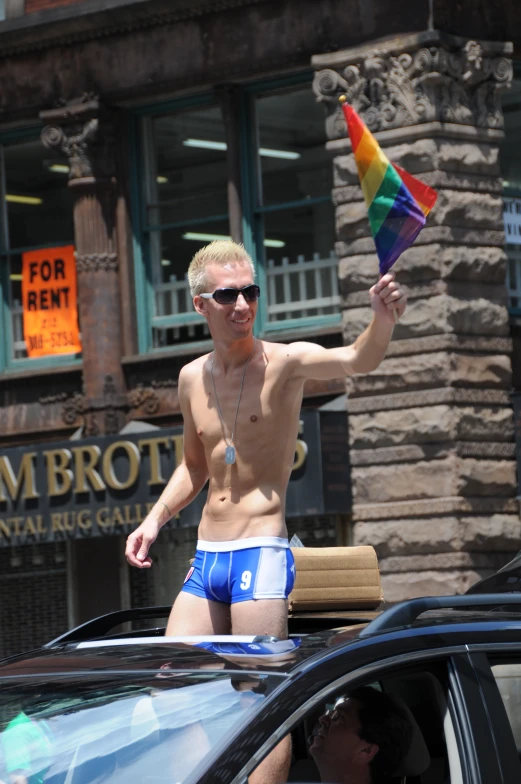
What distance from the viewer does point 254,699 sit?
144 inches

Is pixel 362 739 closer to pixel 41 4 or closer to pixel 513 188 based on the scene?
pixel 513 188

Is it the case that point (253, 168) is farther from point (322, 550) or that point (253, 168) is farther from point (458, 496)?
point (322, 550)

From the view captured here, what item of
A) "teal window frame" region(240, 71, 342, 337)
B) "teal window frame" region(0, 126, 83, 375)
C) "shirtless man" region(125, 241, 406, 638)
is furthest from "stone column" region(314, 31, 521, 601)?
"shirtless man" region(125, 241, 406, 638)

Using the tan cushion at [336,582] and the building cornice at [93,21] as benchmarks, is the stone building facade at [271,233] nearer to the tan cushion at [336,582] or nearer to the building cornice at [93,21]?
the building cornice at [93,21]

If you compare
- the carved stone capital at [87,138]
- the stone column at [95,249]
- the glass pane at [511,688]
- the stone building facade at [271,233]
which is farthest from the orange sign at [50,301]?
the glass pane at [511,688]

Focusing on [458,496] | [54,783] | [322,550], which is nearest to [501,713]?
[54,783]

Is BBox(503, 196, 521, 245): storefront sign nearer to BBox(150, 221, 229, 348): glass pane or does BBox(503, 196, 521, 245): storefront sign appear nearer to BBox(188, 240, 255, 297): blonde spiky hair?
BBox(150, 221, 229, 348): glass pane

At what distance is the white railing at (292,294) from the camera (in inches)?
613

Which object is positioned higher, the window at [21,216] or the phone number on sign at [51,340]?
the window at [21,216]

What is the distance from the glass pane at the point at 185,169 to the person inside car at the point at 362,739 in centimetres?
1244

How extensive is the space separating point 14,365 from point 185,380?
11.0 m

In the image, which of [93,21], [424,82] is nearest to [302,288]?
[424,82]

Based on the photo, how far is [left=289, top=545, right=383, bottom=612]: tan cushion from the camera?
6.07 m

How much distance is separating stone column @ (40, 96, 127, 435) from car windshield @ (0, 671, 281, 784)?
12221 millimetres
